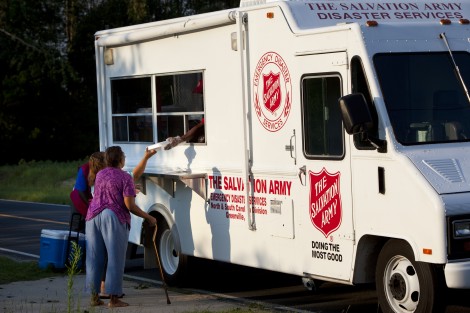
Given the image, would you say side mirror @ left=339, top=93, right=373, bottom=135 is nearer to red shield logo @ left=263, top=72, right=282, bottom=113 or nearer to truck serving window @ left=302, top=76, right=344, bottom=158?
truck serving window @ left=302, top=76, right=344, bottom=158

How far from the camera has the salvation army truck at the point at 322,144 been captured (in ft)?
30.7

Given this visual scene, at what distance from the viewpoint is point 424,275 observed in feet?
30.2

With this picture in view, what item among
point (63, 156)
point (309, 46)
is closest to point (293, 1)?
point (309, 46)

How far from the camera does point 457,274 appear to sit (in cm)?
891

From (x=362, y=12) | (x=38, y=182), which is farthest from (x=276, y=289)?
(x=38, y=182)

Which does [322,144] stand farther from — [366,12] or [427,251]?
[427,251]

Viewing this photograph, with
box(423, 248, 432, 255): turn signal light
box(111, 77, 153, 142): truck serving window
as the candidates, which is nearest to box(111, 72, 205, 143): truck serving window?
box(111, 77, 153, 142): truck serving window

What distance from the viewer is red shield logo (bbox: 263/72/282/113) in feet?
36.0

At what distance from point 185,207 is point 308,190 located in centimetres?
258

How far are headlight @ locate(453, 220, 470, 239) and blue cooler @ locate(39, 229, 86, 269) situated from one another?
6188mm

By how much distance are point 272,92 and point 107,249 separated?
7.67 feet

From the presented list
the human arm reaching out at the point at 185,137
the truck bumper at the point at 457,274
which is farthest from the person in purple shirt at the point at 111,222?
the truck bumper at the point at 457,274

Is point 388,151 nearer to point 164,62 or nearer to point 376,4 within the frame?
point 376,4

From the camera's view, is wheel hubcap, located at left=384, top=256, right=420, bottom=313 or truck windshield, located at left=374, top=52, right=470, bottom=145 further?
truck windshield, located at left=374, top=52, right=470, bottom=145
